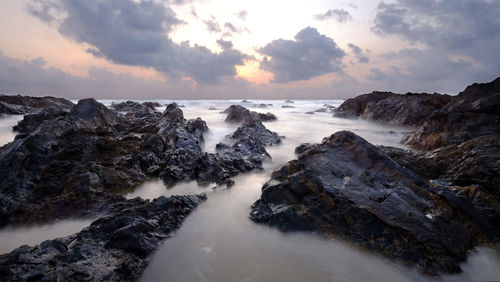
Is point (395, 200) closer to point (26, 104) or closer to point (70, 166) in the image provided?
point (70, 166)

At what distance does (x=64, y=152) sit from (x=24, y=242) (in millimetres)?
3298

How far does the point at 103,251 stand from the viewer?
11.7 ft

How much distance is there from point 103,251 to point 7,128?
14.6m

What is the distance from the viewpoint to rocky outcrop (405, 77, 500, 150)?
353 inches

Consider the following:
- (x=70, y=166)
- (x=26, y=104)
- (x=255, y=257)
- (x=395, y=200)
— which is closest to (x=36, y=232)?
(x=70, y=166)

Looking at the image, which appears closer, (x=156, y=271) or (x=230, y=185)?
(x=156, y=271)

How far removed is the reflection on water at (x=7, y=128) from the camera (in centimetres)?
1108

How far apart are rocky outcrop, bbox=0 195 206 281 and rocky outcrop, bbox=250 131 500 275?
1948mm

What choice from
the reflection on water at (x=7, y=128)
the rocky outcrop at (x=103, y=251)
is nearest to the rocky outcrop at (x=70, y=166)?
the rocky outcrop at (x=103, y=251)

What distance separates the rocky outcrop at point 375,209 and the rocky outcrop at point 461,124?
219 inches

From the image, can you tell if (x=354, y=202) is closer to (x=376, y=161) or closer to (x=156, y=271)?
(x=376, y=161)

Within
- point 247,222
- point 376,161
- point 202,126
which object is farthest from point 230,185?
point 202,126

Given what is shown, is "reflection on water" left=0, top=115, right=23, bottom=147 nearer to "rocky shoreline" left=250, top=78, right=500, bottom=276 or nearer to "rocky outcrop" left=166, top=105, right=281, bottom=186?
"rocky outcrop" left=166, top=105, right=281, bottom=186

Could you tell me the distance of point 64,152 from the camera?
6918 millimetres
